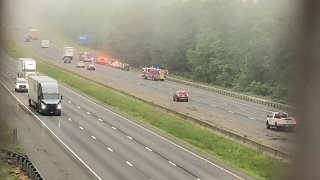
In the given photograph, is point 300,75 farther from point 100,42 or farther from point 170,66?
point 100,42

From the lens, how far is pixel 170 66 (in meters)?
89.6

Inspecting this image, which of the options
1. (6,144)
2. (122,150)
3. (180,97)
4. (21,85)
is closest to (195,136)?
(122,150)

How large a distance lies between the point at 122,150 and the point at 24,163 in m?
7.68

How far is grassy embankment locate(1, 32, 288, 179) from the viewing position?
24656 millimetres

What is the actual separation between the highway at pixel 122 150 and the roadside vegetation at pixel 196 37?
19.1 m

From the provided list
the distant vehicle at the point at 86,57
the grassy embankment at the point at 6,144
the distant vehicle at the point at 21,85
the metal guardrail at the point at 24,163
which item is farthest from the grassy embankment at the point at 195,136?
the distant vehicle at the point at 86,57

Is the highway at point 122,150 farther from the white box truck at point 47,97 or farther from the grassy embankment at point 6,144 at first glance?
the grassy embankment at point 6,144

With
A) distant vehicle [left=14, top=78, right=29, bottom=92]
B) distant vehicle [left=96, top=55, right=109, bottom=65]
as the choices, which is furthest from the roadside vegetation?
distant vehicle [left=14, top=78, right=29, bottom=92]

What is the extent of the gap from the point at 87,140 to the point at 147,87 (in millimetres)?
33645

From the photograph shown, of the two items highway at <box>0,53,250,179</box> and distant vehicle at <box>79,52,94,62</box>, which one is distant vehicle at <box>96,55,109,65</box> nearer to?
distant vehicle at <box>79,52,94,62</box>

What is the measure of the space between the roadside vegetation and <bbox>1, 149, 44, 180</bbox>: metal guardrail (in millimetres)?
30375

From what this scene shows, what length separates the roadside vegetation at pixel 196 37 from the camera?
6062 cm

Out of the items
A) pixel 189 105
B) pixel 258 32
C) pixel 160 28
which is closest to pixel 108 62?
pixel 160 28

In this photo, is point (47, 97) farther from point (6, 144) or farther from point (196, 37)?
point (196, 37)
